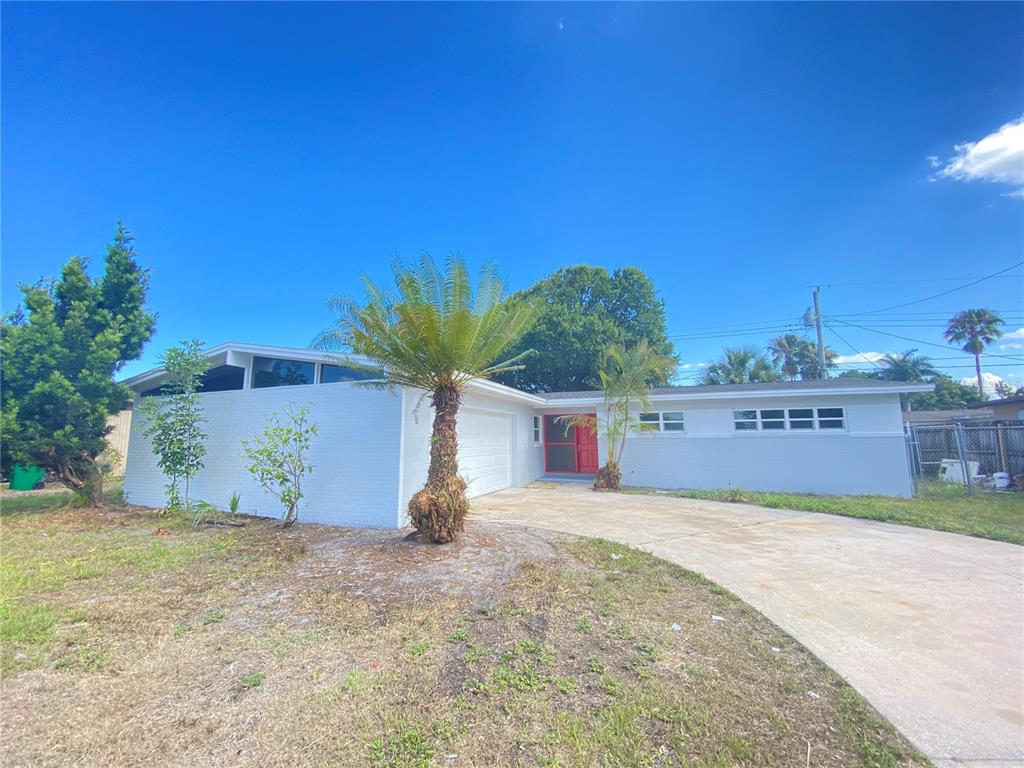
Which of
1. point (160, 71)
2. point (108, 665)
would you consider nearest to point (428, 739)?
point (108, 665)

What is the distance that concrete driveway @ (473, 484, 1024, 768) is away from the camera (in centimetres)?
245

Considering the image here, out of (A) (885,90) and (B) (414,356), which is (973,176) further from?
(B) (414,356)

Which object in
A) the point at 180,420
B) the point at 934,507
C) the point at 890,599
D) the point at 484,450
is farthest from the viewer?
the point at 484,450

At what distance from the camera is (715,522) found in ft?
25.5

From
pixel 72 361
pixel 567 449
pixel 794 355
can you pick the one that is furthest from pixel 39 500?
pixel 794 355

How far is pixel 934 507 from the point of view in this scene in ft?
29.5

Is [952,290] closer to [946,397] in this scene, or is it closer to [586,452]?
[586,452]

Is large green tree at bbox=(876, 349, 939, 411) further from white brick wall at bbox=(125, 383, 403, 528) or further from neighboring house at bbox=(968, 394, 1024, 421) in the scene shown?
white brick wall at bbox=(125, 383, 403, 528)

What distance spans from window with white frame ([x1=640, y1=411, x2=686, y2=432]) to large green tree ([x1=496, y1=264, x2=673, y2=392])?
8084mm

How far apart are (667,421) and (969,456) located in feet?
31.5

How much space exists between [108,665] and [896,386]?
50.1 ft

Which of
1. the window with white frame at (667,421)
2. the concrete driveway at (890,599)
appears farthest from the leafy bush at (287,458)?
the window with white frame at (667,421)

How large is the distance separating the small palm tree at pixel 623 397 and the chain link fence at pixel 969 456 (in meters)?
6.78

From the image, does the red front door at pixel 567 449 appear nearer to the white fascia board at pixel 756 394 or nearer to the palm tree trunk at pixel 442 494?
the white fascia board at pixel 756 394
